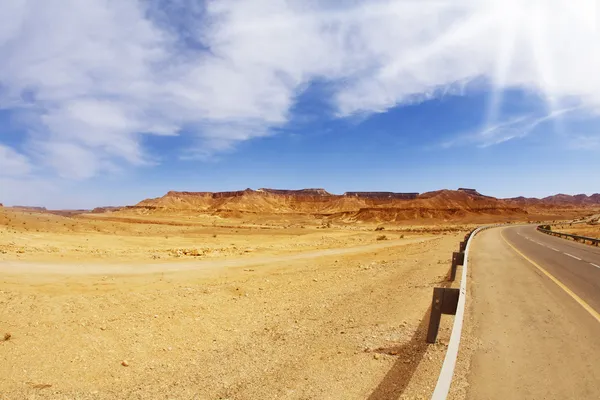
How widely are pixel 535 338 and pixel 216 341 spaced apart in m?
5.98

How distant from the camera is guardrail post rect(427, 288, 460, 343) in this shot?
239 inches

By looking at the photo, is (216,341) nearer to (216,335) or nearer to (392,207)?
(216,335)

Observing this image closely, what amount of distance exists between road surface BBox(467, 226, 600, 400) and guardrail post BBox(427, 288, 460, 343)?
2.26ft

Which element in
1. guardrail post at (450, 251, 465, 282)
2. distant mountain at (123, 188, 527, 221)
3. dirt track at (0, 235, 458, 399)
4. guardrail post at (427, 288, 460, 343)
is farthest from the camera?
distant mountain at (123, 188, 527, 221)

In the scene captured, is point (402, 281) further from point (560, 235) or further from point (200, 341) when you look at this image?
point (560, 235)

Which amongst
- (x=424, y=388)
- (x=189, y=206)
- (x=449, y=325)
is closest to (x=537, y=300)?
(x=449, y=325)

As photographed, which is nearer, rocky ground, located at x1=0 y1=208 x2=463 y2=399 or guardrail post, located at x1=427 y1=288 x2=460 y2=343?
rocky ground, located at x1=0 y1=208 x2=463 y2=399

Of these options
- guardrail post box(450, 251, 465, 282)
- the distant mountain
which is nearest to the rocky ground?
guardrail post box(450, 251, 465, 282)

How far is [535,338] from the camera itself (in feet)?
21.4

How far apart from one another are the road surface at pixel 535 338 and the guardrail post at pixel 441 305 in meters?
0.69

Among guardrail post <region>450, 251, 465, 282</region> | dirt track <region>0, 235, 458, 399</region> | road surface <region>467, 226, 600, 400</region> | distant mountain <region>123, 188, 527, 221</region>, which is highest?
distant mountain <region>123, 188, 527, 221</region>

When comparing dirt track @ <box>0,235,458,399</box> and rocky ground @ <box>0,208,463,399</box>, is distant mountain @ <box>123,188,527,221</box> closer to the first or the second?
rocky ground @ <box>0,208,463,399</box>

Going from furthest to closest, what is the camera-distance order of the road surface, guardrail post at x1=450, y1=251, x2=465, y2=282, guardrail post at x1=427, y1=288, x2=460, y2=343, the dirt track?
guardrail post at x1=450, y1=251, x2=465, y2=282 < guardrail post at x1=427, y1=288, x2=460, y2=343 < the dirt track < the road surface

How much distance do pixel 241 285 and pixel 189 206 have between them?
192 m
